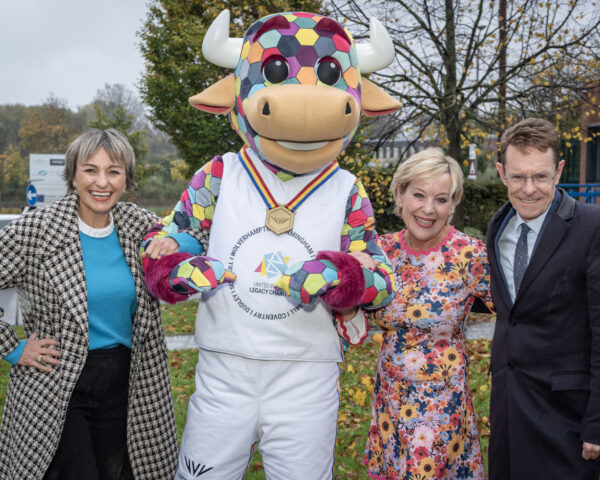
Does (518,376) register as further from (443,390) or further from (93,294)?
(93,294)

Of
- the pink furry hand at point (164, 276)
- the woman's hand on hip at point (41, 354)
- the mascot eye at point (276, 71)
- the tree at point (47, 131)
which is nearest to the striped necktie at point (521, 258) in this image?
the mascot eye at point (276, 71)

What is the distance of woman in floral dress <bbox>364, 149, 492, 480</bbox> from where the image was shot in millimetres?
2537

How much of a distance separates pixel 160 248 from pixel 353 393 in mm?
3637

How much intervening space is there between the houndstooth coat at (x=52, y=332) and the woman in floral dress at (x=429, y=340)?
112cm

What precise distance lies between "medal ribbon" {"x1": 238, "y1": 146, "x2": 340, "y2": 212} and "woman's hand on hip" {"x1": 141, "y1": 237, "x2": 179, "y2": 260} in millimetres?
414

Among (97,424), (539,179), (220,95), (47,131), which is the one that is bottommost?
(97,424)

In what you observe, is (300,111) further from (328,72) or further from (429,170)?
(429,170)

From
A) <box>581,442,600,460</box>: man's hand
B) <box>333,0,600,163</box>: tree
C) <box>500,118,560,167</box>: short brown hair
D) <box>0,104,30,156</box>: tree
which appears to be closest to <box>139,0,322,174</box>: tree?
<box>333,0,600,163</box>: tree

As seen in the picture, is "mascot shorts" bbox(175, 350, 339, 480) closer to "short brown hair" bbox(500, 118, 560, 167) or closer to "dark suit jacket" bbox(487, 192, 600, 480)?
"dark suit jacket" bbox(487, 192, 600, 480)

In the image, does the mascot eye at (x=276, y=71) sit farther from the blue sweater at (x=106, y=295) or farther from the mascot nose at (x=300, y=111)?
the blue sweater at (x=106, y=295)

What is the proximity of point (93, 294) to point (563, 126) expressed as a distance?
8.81 m

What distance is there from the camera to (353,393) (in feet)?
17.8

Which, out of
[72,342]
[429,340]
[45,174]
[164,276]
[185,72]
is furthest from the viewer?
[45,174]

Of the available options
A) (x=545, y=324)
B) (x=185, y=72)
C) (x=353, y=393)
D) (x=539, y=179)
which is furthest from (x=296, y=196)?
(x=185, y=72)
